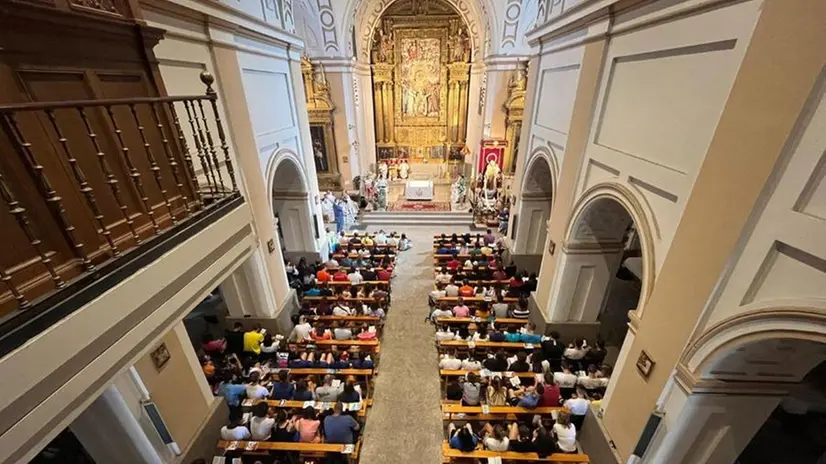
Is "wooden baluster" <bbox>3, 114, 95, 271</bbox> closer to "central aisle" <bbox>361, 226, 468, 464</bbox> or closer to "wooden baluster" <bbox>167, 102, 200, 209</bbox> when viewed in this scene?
"wooden baluster" <bbox>167, 102, 200, 209</bbox>

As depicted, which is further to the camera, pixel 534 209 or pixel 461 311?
pixel 534 209

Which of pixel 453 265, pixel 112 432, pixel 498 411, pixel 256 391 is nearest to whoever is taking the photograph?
pixel 112 432

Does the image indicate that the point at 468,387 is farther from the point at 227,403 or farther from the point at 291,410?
the point at 227,403

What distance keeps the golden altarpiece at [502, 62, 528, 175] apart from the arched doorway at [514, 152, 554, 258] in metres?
5.66

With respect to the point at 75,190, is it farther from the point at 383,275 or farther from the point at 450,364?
the point at 383,275

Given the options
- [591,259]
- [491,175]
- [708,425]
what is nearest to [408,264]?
[591,259]

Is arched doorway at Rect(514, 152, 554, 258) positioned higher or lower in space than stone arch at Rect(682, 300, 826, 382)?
lower

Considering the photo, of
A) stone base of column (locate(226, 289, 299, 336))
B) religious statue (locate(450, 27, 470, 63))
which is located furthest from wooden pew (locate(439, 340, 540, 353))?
religious statue (locate(450, 27, 470, 63))

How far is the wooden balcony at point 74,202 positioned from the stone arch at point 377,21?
40.6 feet

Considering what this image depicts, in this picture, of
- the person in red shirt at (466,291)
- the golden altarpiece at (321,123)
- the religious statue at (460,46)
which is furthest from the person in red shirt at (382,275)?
the religious statue at (460,46)

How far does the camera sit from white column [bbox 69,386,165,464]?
11.2 ft

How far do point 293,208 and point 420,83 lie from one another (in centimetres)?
1160

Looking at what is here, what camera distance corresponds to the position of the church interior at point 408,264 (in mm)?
2213

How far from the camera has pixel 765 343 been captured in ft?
9.05
